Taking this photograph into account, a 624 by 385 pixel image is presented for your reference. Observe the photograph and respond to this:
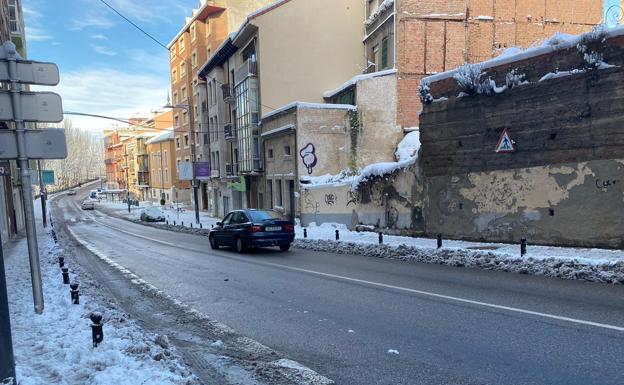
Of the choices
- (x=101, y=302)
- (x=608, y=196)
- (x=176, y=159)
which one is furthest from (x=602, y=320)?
(x=176, y=159)

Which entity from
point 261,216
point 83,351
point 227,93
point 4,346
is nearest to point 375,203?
point 261,216

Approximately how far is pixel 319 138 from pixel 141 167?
61.2m

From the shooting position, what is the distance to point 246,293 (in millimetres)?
8234

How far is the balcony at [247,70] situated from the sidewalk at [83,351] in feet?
81.4

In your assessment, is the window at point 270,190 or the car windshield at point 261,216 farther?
the window at point 270,190

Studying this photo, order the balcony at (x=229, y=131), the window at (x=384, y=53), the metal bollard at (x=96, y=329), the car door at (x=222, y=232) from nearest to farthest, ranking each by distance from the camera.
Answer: the metal bollard at (x=96, y=329)
the car door at (x=222, y=232)
the window at (x=384, y=53)
the balcony at (x=229, y=131)

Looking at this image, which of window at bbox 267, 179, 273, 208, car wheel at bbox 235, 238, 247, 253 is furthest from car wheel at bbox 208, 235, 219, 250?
window at bbox 267, 179, 273, 208

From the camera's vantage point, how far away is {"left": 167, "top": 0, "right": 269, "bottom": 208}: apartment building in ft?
144

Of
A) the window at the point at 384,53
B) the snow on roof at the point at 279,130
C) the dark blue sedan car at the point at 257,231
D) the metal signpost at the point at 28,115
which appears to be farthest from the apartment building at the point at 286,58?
the metal signpost at the point at 28,115

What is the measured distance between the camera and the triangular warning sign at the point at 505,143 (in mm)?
11977

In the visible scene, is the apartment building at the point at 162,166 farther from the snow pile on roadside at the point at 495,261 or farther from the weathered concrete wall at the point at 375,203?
the snow pile on roadside at the point at 495,261

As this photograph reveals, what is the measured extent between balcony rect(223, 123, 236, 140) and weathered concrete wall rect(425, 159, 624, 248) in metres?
23.6

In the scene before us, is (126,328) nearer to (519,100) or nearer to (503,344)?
(503,344)

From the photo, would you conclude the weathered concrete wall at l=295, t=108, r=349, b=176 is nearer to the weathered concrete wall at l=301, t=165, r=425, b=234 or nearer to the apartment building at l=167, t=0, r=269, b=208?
the weathered concrete wall at l=301, t=165, r=425, b=234
